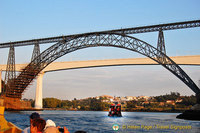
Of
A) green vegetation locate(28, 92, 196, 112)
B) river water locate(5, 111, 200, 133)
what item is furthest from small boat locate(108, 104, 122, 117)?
green vegetation locate(28, 92, 196, 112)

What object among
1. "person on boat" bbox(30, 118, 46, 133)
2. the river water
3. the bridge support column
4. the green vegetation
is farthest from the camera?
the green vegetation

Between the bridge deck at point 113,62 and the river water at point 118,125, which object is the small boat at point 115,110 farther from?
the river water at point 118,125

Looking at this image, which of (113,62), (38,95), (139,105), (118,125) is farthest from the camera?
(139,105)

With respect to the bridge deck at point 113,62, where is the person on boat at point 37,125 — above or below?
below

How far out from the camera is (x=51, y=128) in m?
5.16

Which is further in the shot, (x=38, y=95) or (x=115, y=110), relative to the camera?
(x=38, y=95)

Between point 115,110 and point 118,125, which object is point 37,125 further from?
point 115,110

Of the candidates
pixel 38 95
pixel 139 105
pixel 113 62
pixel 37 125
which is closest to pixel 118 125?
pixel 37 125

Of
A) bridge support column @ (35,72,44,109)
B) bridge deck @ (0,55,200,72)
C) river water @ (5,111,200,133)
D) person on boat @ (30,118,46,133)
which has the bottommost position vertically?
river water @ (5,111,200,133)

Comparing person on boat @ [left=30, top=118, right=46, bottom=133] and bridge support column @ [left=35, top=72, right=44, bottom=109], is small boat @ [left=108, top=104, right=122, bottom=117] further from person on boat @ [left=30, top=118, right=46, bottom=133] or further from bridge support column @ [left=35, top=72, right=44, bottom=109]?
person on boat @ [left=30, top=118, right=46, bottom=133]

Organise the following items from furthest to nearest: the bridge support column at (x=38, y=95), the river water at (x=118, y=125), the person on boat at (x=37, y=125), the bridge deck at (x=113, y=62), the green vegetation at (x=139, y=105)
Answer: the green vegetation at (x=139, y=105) → the bridge support column at (x=38, y=95) → the bridge deck at (x=113, y=62) → the river water at (x=118, y=125) → the person on boat at (x=37, y=125)

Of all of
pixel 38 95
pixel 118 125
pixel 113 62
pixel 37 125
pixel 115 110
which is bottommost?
pixel 118 125

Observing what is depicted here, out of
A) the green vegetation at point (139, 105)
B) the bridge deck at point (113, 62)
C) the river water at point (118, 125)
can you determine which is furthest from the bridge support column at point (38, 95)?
the green vegetation at point (139, 105)

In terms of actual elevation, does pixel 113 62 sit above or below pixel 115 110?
above
